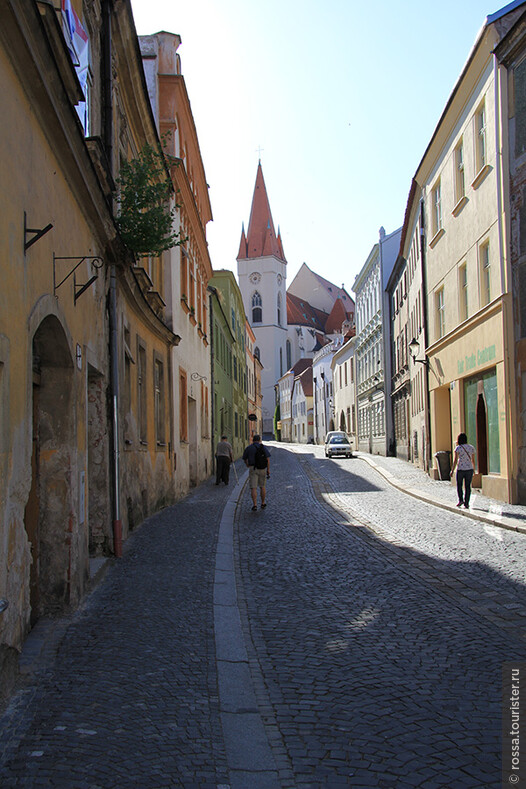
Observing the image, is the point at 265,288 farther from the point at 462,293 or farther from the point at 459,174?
the point at 462,293

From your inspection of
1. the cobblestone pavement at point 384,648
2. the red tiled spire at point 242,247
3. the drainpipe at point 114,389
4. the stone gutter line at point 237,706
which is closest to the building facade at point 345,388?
the drainpipe at point 114,389

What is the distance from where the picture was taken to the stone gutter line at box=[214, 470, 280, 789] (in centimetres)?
353

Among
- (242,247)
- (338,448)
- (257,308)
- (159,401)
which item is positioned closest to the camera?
(159,401)

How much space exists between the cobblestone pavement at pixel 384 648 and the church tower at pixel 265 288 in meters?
94.6

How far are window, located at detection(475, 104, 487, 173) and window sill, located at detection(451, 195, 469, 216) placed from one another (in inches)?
42.6

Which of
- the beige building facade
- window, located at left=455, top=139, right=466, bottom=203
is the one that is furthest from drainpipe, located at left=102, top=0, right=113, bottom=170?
window, located at left=455, top=139, right=466, bottom=203

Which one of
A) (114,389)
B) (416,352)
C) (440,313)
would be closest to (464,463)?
(114,389)

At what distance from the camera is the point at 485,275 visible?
685 inches

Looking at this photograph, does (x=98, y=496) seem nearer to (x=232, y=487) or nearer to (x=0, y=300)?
(x=0, y=300)

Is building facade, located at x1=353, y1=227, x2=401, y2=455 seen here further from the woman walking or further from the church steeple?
the church steeple

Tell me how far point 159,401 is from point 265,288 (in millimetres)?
90850

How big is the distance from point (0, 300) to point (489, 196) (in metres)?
13.9

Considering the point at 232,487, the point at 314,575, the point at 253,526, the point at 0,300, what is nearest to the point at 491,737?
the point at 0,300

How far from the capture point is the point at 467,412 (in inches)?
765
